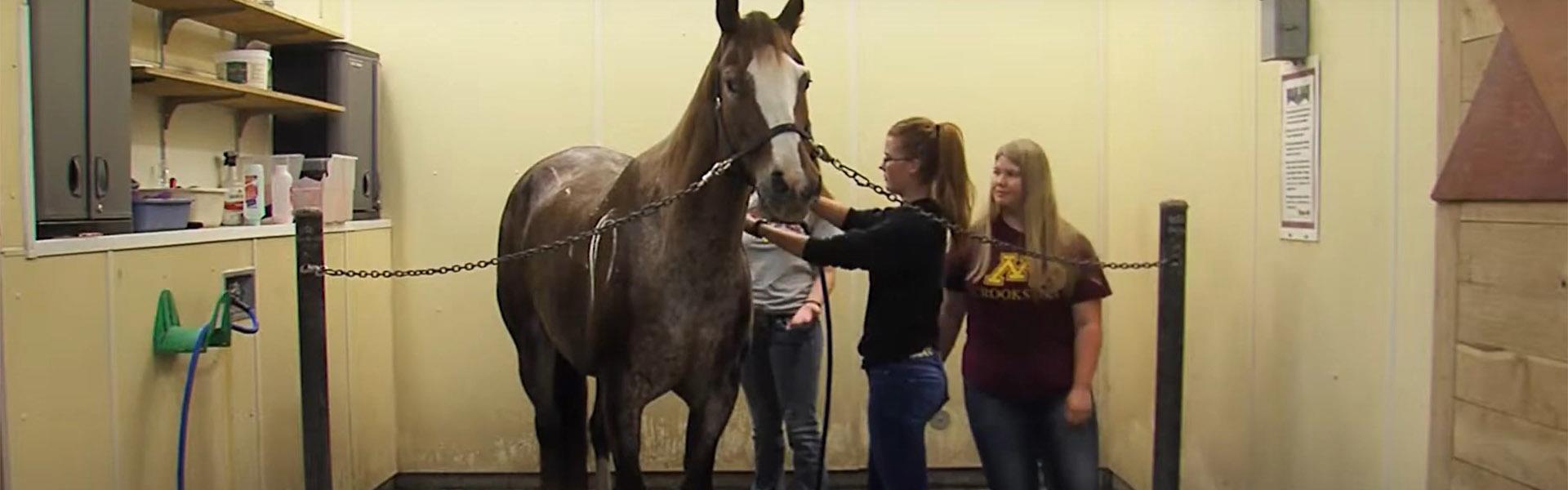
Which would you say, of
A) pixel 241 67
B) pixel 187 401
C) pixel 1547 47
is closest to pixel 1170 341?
pixel 1547 47

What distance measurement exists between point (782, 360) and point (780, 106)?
63.2 inches

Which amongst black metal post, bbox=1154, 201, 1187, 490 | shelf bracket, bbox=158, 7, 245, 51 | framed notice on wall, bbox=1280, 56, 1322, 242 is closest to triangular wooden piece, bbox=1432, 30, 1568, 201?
black metal post, bbox=1154, 201, 1187, 490

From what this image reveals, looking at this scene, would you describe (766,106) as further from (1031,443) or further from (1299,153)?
(1299,153)

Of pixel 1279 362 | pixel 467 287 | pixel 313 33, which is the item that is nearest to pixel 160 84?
pixel 313 33

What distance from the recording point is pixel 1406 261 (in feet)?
8.01

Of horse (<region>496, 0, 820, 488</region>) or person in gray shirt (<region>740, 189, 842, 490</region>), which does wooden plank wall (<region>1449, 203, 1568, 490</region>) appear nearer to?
horse (<region>496, 0, 820, 488</region>)

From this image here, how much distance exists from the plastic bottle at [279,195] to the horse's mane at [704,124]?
5.04ft

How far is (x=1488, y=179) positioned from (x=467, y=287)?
11.0 ft

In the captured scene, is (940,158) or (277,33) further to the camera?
(277,33)

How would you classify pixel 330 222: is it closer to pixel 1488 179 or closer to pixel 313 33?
pixel 313 33

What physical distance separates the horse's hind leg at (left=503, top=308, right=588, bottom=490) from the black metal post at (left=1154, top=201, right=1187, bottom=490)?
1589 mm

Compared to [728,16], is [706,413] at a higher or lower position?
lower

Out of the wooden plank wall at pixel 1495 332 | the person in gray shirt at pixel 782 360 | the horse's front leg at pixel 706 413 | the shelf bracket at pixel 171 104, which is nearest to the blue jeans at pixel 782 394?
the person in gray shirt at pixel 782 360

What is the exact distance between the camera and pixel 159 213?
10.1 feet
